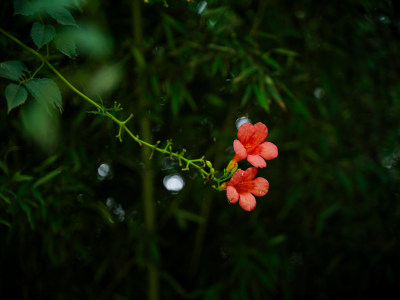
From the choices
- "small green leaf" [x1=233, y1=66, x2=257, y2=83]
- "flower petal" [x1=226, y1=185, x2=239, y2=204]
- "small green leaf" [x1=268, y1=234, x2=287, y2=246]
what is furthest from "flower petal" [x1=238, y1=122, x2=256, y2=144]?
"small green leaf" [x1=268, y1=234, x2=287, y2=246]

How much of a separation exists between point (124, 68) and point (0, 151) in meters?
0.51

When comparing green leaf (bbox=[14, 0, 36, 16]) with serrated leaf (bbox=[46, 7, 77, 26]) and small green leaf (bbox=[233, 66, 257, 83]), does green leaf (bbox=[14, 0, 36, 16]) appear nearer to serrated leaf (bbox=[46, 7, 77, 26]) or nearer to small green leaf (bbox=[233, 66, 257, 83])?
serrated leaf (bbox=[46, 7, 77, 26])

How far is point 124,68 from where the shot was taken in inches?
57.6

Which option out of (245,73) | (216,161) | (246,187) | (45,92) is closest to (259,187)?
(246,187)

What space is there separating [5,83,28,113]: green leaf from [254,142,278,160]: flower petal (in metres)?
0.45

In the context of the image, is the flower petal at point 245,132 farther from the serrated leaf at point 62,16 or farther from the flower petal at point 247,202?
the serrated leaf at point 62,16

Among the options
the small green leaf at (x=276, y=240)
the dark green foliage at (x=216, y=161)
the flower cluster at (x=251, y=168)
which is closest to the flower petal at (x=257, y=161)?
the flower cluster at (x=251, y=168)

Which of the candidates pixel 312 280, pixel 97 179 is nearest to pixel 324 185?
pixel 312 280

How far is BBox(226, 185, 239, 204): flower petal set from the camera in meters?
0.77

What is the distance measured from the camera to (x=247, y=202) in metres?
0.80

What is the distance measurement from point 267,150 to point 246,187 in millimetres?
88

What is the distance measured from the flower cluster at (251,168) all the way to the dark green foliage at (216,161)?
45cm

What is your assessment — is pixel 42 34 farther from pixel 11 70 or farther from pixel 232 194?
pixel 232 194

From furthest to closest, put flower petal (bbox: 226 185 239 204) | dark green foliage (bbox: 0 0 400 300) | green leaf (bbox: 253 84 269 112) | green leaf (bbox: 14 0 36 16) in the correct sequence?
dark green foliage (bbox: 0 0 400 300) < green leaf (bbox: 253 84 269 112) < flower petal (bbox: 226 185 239 204) < green leaf (bbox: 14 0 36 16)
